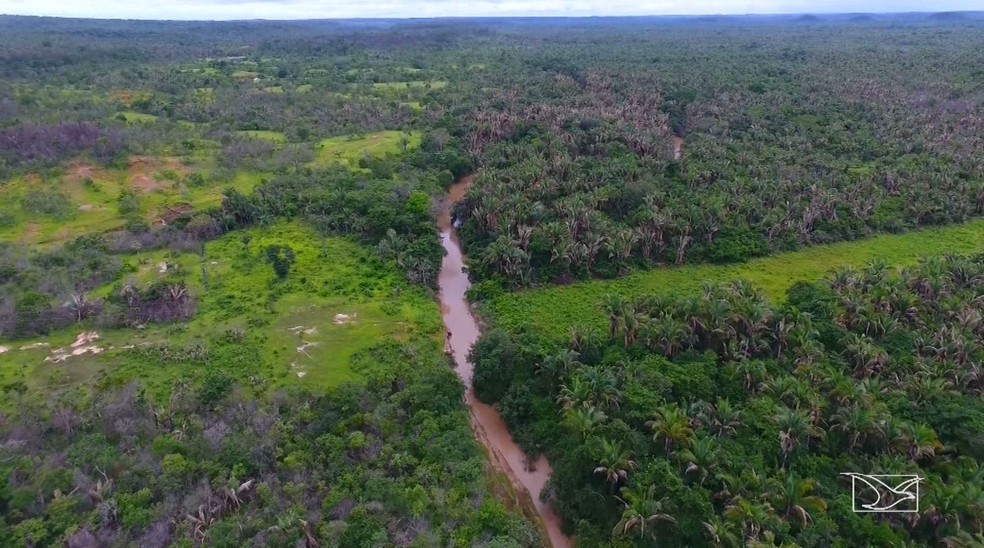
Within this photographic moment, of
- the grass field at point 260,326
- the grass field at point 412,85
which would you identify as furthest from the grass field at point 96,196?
the grass field at point 412,85

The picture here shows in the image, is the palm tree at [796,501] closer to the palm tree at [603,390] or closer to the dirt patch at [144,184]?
the palm tree at [603,390]

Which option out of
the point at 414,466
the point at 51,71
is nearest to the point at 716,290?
the point at 414,466

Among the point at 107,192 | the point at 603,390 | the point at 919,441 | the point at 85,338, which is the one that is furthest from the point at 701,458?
the point at 107,192

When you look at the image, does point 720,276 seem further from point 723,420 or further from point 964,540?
point 964,540

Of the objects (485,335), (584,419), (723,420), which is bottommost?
(485,335)

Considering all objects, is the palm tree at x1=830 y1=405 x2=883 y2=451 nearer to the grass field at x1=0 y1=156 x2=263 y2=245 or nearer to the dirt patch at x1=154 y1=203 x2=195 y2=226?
the dirt patch at x1=154 y1=203 x2=195 y2=226

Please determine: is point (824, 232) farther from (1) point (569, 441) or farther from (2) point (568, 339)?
(1) point (569, 441)
